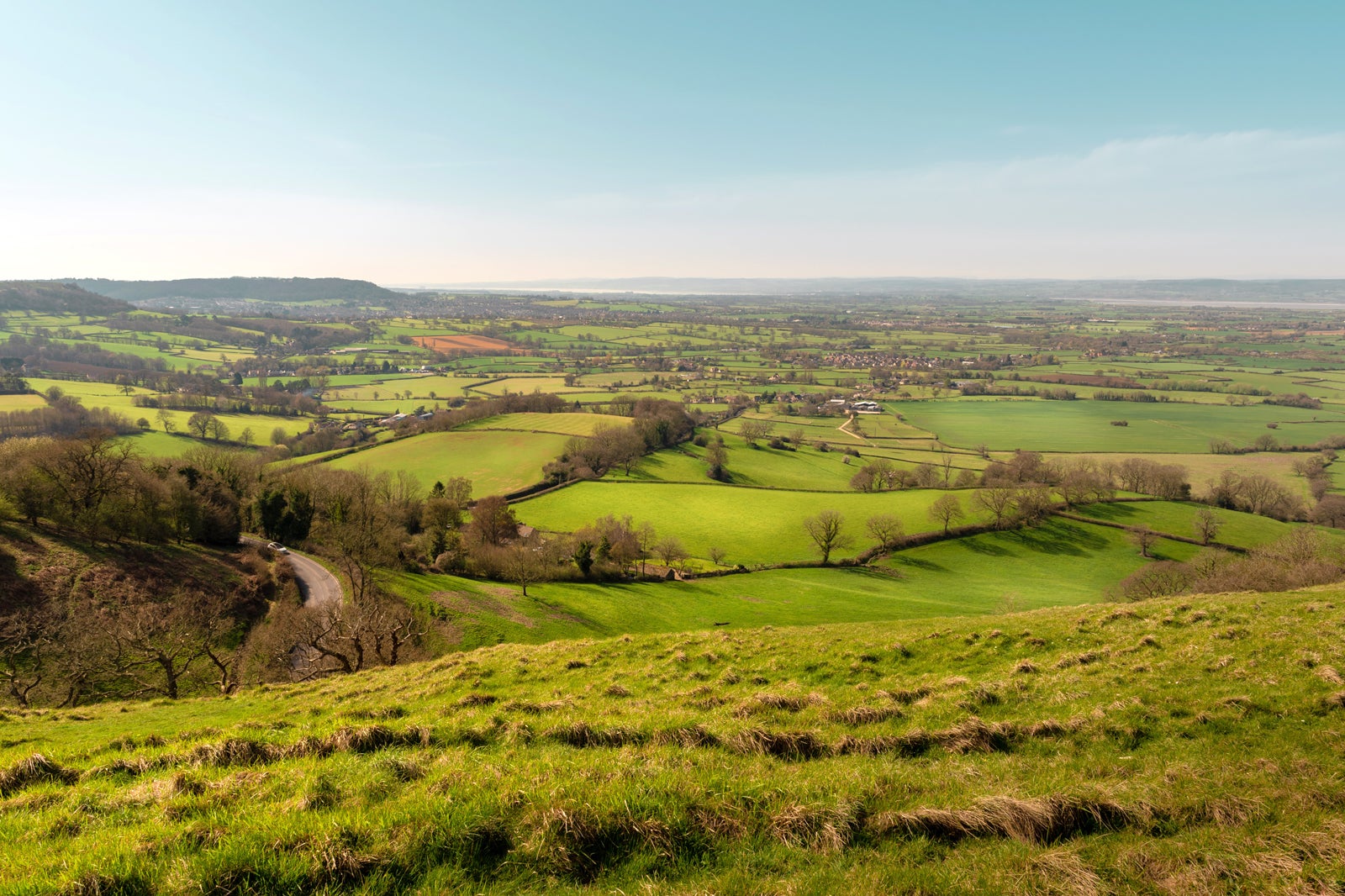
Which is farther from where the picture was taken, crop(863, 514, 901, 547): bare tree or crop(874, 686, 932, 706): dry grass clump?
crop(863, 514, 901, 547): bare tree

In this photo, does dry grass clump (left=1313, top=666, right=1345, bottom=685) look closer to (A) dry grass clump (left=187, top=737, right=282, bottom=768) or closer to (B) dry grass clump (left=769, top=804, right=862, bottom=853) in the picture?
(B) dry grass clump (left=769, top=804, right=862, bottom=853)

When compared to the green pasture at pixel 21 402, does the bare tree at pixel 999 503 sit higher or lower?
lower

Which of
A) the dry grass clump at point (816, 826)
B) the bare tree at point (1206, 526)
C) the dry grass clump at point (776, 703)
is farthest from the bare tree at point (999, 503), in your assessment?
the dry grass clump at point (816, 826)

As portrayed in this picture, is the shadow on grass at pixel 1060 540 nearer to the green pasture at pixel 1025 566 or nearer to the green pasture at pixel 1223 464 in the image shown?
the green pasture at pixel 1025 566

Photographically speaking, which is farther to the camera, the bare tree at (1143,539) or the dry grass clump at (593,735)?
the bare tree at (1143,539)

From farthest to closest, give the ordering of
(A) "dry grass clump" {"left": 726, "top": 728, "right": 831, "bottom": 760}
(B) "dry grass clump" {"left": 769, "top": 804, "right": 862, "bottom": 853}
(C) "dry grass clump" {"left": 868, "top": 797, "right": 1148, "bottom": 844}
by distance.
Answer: (A) "dry grass clump" {"left": 726, "top": 728, "right": 831, "bottom": 760}
(C) "dry grass clump" {"left": 868, "top": 797, "right": 1148, "bottom": 844}
(B) "dry grass clump" {"left": 769, "top": 804, "right": 862, "bottom": 853}

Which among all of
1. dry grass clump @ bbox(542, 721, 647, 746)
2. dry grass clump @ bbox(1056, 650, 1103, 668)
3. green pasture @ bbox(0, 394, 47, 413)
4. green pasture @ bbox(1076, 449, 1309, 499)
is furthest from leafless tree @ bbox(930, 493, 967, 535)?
green pasture @ bbox(0, 394, 47, 413)

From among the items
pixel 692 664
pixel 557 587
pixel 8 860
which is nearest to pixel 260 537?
pixel 557 587
